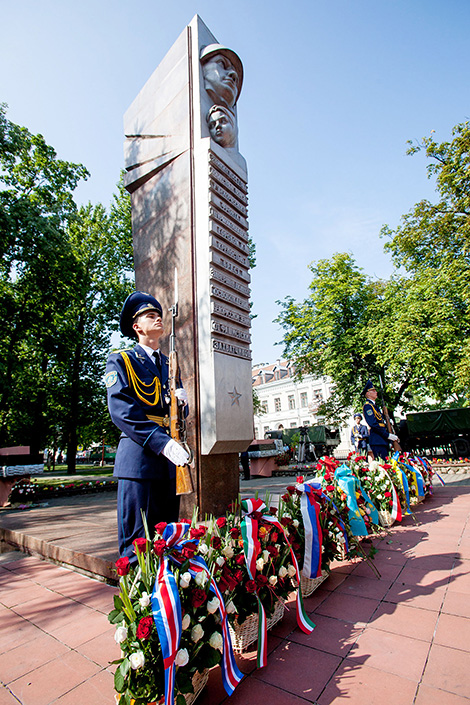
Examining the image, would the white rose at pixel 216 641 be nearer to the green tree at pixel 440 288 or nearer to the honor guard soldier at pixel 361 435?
the honor guard soldier at pixel 361 435

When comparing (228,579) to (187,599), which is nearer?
(187,599)

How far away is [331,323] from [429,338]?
4837 mm

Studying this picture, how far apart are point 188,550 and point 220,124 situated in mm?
5196

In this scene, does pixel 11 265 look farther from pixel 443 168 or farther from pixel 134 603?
pixel 443 168

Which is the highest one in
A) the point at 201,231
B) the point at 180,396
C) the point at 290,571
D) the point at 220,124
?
the point at 220,124

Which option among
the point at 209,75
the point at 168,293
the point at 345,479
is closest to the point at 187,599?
the point at 345,479

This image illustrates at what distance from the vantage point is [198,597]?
1.90 metres

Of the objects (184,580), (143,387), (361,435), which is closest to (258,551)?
(184,580)

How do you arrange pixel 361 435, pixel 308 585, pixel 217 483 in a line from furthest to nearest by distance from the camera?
pixel 361 435, pixel 217 483, pixel 308 585

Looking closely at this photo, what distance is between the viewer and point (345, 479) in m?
3.91

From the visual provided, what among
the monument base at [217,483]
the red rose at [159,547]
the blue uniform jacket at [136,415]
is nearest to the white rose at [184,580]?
the red rose at [159,547]

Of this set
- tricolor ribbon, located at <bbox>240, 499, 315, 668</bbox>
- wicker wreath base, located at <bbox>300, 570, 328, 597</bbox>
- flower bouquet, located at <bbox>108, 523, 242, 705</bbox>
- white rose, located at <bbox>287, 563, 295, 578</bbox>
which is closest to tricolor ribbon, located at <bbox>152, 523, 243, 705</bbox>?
flower bouquet, located at <bbox>108, 523, 242, 705</bbox>

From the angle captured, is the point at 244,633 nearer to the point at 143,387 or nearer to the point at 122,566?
the point at 122,566

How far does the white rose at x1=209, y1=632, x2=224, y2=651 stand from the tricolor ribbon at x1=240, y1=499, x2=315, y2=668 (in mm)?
358
